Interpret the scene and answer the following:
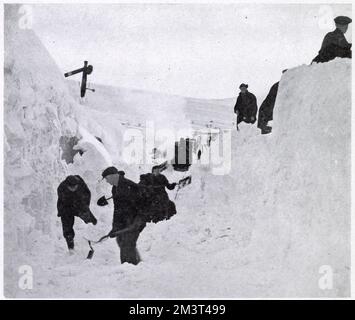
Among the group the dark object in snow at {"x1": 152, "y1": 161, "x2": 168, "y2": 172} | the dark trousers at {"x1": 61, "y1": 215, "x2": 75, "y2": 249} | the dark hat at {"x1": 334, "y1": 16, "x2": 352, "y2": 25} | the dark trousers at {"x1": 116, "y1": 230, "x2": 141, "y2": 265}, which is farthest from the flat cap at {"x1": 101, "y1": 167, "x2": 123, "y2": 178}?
the dark hat at {"x1": 334, "y1": 16, "x2": 352, "y2": 25}

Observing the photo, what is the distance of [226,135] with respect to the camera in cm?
686

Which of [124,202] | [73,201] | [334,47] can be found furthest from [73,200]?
[334,47]

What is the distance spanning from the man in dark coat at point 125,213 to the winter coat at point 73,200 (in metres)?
0.28

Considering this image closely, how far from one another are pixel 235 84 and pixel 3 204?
118 inches

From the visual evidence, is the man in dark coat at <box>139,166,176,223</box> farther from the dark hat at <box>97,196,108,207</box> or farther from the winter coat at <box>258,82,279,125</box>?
the winter coat at <box>258,82,279,125</box>

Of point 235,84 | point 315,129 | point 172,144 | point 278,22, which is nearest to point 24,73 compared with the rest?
point 172,144

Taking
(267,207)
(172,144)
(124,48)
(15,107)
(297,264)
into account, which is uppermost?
(124,48)

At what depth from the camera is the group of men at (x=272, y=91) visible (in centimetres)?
654

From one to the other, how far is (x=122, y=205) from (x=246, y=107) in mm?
1875

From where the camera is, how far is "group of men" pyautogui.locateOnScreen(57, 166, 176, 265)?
258 inches

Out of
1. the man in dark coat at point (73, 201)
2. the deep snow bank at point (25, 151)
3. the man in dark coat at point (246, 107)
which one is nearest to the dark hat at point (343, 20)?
the man in dark coat at point (246, 107)

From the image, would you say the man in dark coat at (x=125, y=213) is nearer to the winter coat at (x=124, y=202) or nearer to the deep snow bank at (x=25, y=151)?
the winter coat at (x=124, y=202)

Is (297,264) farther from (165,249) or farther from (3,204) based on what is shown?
(3,204)

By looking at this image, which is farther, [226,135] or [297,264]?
[226,135]
